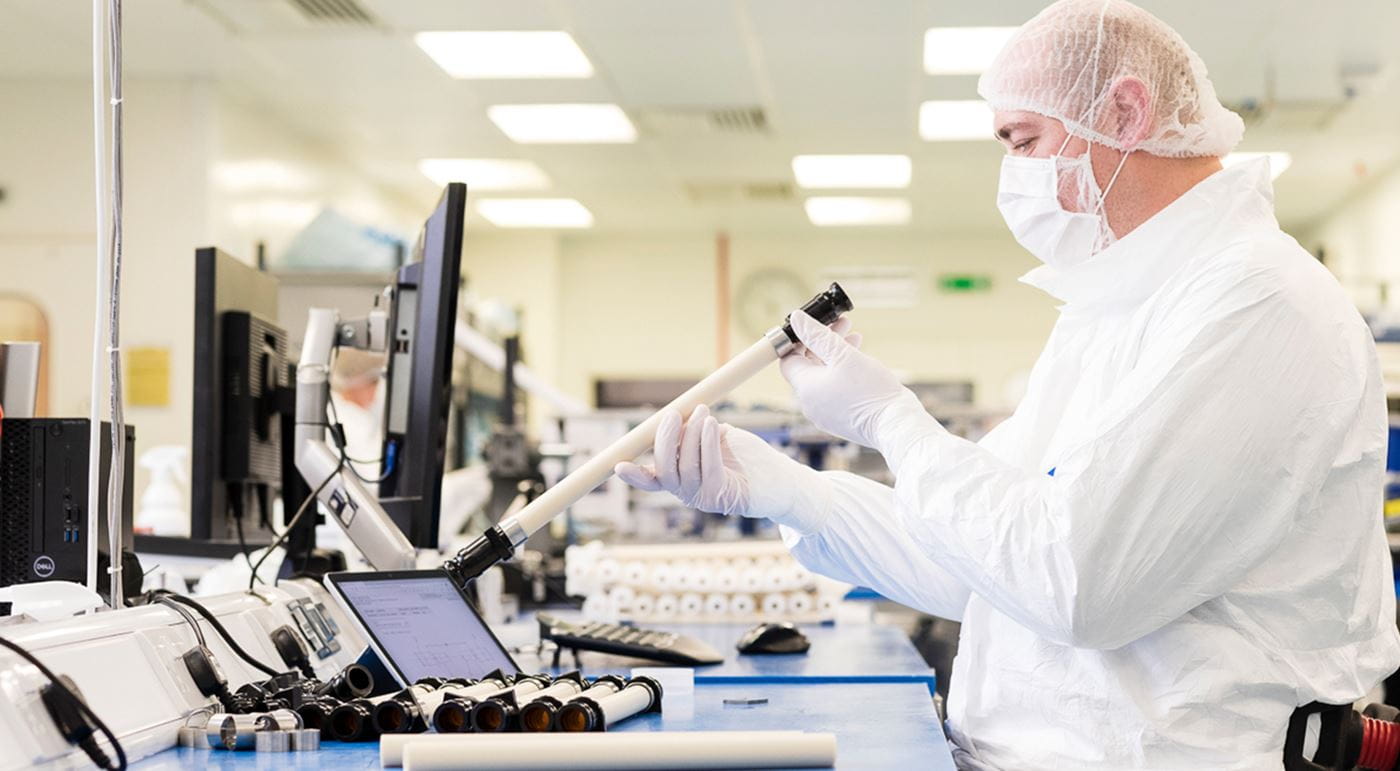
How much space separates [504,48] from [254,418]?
385 cm

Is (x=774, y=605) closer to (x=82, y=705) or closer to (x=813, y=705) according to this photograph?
(x=813, y=705)

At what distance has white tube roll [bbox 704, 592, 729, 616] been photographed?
8.18 feet

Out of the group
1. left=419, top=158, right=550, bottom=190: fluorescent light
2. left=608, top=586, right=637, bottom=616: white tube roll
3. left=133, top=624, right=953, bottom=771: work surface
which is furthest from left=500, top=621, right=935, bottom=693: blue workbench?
left=419, top=158, right=550, bottom=190: fluorescent light

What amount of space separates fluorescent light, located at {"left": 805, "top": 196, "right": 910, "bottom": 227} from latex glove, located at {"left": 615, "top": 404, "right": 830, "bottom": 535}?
23.4 ft

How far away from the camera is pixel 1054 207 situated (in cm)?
146

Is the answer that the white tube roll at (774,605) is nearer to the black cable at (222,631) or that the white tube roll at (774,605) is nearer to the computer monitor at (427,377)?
the computer monitor at (427,377)

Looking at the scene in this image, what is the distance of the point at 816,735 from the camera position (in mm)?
1085

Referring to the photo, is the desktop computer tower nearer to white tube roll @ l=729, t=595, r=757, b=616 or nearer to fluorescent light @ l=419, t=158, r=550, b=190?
white tube roll @ l=729, t=595, r=757, b=616

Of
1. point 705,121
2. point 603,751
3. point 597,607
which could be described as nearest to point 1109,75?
point 603,751

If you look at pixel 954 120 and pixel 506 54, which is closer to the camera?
pixel 506 54

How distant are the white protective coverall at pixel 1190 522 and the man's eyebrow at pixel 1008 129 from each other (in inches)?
7.5

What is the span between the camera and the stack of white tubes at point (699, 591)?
2494mm

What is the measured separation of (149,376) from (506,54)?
88.4 inches

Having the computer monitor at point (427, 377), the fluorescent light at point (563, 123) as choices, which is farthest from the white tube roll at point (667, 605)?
the fluorescent light at point (563, 123)
